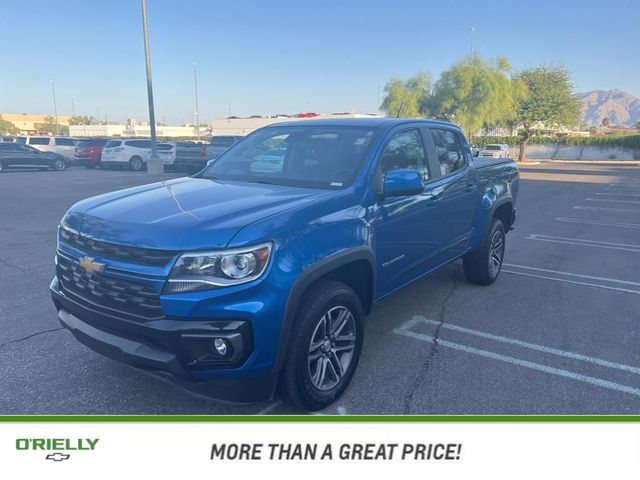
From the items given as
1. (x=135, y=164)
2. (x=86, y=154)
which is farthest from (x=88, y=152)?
(x=135, y=164)

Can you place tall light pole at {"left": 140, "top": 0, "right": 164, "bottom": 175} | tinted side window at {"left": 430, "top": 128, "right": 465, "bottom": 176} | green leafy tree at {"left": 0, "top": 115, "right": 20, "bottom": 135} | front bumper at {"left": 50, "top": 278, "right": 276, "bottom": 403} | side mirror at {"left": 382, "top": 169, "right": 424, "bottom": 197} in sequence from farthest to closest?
green leafy tree at {"left": 0, "top": 115, "right": 20, "bottom": 135} < tall light pole at {"left": 140, "top": 0, "right": 164, "bottom": 175} < tinted side window at {"left": 430, "top": 128, "right": 465, "bottom": 176} < side mirror at {"left": 382, "top": 169, "right": 424, "bottom": 197} < front bumper at {"left": 50, "top": 278, "right": 276, "bottom": 403}

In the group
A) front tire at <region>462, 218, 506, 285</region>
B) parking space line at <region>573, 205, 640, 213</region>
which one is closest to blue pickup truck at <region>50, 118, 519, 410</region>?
front tire at <region>462, 218, 506, 285</region>

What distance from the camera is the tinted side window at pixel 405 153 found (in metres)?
3.83

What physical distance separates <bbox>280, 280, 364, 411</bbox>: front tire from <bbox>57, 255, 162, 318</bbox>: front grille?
82 cm

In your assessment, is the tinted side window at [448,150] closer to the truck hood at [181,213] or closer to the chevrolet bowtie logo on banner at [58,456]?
the truck hood at [181,213]

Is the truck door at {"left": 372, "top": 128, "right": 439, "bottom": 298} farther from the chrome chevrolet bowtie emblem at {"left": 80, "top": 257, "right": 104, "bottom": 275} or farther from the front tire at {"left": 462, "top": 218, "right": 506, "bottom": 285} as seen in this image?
the chrome chevrolet bowtie emblem at {"left": 80, "top": 257, "right": 104, "bottom": 275}

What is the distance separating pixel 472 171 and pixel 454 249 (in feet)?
2.92

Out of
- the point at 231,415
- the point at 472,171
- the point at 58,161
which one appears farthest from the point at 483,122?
the point at 231,415

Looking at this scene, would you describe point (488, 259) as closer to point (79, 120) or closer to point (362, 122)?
point (362, 122)

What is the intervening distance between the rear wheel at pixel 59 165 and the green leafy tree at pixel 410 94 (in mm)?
24173

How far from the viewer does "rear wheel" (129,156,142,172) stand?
24859 millimetres

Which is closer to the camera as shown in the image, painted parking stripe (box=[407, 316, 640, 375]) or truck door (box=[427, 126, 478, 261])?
painted parking stripe (box=[407, 316, 640, 375])

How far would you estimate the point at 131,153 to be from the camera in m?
24.7

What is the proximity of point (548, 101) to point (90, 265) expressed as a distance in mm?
44807
